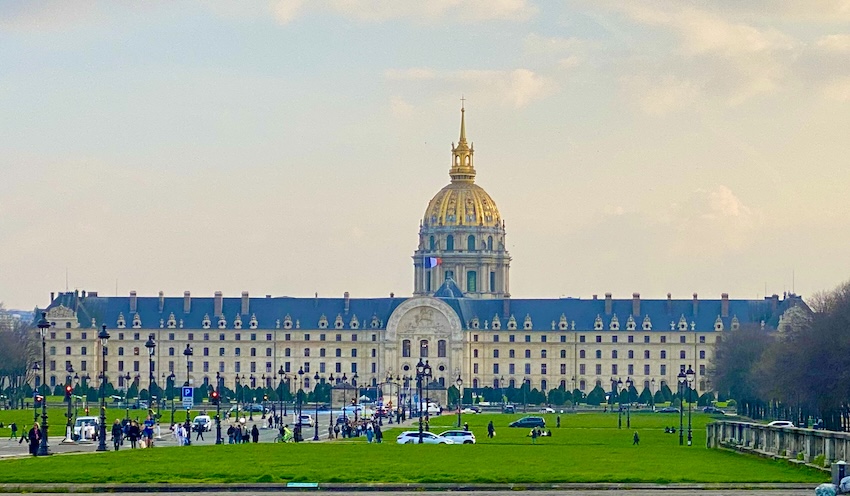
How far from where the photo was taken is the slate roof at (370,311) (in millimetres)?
192750

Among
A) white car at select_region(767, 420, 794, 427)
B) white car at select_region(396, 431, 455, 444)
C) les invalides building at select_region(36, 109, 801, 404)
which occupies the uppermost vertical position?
les invalides building at select_region(36, 109, 801, 404)

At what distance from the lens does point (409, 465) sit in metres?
55.1

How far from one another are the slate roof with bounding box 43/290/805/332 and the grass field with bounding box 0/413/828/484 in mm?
119021

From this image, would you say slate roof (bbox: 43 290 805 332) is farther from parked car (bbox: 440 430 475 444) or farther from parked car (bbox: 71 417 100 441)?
parked car (bbox: 440 430 475 444)

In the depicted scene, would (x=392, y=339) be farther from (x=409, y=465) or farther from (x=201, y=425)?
(x=409, y=465)

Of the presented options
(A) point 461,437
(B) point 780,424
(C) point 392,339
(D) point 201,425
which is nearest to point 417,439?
(A) point 461,437

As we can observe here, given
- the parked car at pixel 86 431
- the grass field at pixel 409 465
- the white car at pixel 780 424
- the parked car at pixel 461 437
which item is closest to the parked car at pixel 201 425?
the parked car at pixel 86 431

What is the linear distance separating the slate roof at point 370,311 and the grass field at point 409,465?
119021 millimetres

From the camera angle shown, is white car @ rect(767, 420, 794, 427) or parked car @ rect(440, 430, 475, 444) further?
parked car @ rect(440, 430, 475, 444)

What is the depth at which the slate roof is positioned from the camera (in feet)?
632

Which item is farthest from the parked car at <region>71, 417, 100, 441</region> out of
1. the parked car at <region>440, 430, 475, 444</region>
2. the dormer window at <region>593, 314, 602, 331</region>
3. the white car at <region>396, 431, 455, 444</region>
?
the dormer window at <region>593, 314, 602, 331</region>

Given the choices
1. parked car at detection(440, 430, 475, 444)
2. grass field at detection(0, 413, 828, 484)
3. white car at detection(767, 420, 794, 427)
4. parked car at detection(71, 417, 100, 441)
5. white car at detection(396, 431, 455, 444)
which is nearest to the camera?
grass field at detection(0, 413, 828, 484)

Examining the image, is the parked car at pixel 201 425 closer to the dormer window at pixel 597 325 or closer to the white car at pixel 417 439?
the white car at pixel 417 439

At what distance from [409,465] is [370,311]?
5577 inches
